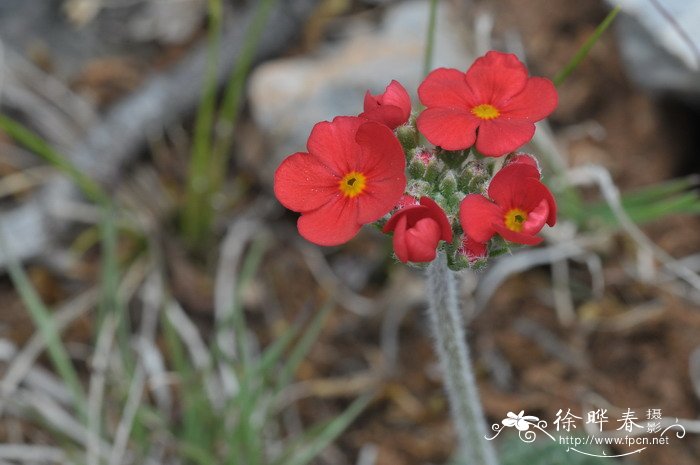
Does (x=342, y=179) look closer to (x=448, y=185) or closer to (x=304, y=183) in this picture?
(x=304, y=183)

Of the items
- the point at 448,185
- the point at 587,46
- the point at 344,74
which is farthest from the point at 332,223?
the point at 344,74

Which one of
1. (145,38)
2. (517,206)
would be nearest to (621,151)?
(517,206)

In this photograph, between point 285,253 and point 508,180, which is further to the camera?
point 285,253

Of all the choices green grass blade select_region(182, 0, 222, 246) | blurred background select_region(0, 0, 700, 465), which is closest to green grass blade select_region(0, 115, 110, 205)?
blurred background select_region(0, 0, 700, 465)

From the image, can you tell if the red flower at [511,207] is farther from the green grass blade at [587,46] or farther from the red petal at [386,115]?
the green grass blade at [587,46]

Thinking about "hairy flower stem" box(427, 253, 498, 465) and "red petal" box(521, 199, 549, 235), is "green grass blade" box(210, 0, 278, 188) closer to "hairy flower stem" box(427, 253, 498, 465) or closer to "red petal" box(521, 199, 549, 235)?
"hairy flower stem" box(427, 253, 498, 465)
